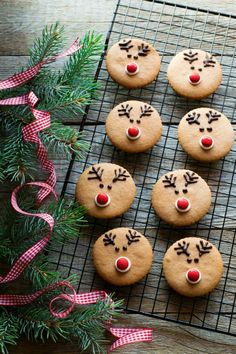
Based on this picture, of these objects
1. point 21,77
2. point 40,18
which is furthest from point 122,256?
point 40,18

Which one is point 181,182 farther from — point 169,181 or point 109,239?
point 109,239

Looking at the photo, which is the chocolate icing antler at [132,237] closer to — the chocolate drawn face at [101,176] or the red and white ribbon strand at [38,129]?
the chocolate drawn face at [101,176]

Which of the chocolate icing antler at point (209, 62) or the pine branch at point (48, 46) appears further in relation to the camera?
the chocolate icing antler at point (209, 62)

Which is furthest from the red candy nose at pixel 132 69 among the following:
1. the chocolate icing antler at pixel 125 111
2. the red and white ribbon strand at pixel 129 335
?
the red and white ribbon strand at pixel 129 335

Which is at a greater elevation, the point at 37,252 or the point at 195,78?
the point at 195,78

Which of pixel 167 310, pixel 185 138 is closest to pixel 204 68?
pixel 185 138

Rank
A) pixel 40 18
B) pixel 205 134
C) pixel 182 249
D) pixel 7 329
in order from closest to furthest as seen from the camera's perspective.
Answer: pixel 7 329
pixel 182 249
pixel 205 134
pixel 40 18

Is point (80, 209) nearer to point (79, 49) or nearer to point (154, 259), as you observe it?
point (154, 259)

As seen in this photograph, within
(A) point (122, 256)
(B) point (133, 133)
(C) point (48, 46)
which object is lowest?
(A) point (122, 256)
